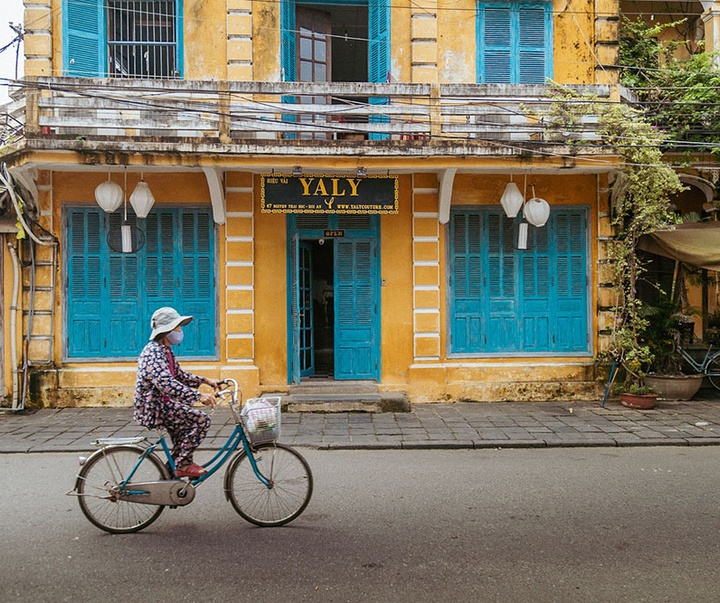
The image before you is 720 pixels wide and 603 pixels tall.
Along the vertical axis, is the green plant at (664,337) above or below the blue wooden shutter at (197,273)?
below

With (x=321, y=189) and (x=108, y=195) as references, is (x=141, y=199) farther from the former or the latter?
(x=321, y=189)

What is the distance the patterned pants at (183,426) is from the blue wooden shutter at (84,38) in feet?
24.2

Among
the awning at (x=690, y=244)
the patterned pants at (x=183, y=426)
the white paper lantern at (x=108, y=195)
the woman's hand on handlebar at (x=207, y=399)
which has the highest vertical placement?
the white paper lantern at (x=108, y=195)

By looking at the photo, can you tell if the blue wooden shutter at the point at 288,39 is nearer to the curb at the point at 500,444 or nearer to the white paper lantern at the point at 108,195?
the white paper lantern at the point at 108,195

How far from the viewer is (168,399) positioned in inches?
172

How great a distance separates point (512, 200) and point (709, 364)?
15.3ft

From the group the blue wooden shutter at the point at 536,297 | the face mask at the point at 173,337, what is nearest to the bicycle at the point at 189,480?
the face mask at the point at 173,337

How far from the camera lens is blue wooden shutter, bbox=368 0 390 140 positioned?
388 inches

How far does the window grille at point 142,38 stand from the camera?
31.9 feet

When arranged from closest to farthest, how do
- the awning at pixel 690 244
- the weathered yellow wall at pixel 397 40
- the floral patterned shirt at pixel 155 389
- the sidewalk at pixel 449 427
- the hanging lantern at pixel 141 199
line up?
the floral patterned shirt at pixel 155 389 < the sidewalk at pixel 449 427 < the hanging lantern at pixel 141 199 < the awning at pixel 690 244 < the weathered yellow wall at pixel 397 40

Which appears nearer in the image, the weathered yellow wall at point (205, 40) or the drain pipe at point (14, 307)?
the drain pipe at point (14, 307)

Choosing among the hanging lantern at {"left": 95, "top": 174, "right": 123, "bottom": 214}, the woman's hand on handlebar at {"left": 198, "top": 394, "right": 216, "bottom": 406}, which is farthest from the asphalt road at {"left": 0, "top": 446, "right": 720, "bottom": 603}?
the hanging lantern at {"left": 95, "top": 174, "right": 123, "bottom": 214}

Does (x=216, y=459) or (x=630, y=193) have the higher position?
(x=630, y=193)

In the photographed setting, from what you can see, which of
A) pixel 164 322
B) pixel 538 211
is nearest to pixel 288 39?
pixel 538 211
